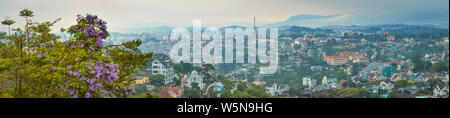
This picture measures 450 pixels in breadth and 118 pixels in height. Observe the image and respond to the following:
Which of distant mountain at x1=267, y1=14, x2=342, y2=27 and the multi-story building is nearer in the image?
the multi-story building

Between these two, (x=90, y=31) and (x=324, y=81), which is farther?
(x=324, y=81)

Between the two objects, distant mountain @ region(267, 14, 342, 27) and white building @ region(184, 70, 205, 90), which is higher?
distant mountain @ region(267, 14, 342, 27)

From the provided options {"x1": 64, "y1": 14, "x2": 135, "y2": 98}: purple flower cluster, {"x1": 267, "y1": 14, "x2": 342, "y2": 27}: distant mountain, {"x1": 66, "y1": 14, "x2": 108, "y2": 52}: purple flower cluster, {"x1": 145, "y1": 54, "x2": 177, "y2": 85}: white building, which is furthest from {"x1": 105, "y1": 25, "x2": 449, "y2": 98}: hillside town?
{"x1": 64, "y1": 14, "x2": 135, "y2": 98}: purple flower cluster

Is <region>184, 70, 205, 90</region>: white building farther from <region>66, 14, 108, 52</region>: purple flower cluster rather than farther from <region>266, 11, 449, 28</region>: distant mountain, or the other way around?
<region>266, 11, 449, 28</region>: distant mountain

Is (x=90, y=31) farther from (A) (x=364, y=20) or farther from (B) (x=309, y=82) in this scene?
(A) (x=364, y=20)

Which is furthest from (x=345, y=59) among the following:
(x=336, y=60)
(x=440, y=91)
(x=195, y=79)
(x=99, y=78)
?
(x=99, y=78)

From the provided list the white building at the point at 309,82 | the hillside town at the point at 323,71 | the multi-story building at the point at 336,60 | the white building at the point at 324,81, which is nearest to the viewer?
the hillside town at the point at 323,71

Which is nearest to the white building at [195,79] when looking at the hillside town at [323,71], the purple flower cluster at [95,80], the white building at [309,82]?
the hillside town at [323,71]

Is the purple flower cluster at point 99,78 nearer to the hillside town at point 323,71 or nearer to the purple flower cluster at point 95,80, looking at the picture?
the purple flower cluster at point 95,80

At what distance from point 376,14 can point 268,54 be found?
23.6 meters
